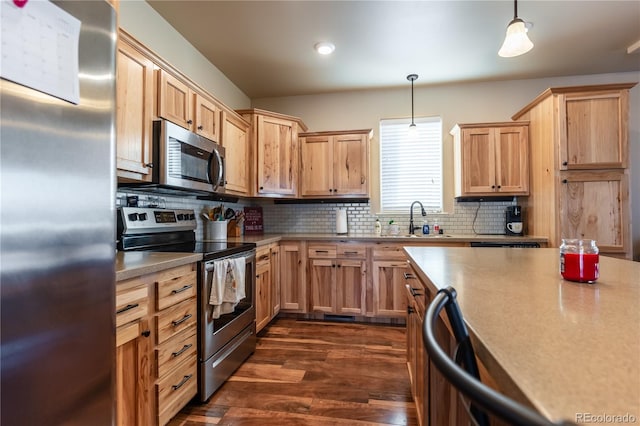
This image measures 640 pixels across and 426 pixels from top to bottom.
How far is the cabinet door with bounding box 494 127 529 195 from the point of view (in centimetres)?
333

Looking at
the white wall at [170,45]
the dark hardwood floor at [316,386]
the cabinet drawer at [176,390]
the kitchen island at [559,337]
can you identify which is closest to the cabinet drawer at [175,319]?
the cabinet drawer at [176,390]

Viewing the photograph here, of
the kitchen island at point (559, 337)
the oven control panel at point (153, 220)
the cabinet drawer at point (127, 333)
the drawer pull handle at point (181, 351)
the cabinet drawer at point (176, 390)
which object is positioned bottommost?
the cabinet drawer at point (176, 390)

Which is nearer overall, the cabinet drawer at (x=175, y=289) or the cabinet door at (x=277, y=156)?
the cabinet drawer at (x=175, y=289)

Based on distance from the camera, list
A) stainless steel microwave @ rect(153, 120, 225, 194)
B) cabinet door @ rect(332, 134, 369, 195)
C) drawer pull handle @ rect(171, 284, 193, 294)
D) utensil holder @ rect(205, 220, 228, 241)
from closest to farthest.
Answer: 1. drawer pull handle @ rect(171, 284, 193, 294)
2. stainless steel microwave @ rect(153, 120, 225, 194)
3. utensil holder @ rect(205, 220, 228, 241)
4. cabinet door @ rect(332, 134, 369, 195)

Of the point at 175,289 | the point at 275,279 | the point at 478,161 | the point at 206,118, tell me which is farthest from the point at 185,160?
the point at 478,161

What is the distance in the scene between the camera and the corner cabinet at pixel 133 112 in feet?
5.56

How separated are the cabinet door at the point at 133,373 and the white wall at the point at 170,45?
171 cm

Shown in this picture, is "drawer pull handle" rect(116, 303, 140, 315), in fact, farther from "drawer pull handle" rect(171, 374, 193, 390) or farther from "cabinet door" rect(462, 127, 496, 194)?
"cabinet door" rect(462, 127, 496, 194)

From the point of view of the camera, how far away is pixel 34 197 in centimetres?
76

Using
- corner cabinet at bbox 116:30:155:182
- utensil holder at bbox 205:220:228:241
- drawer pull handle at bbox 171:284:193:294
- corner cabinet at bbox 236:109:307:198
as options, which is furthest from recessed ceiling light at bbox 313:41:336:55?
drawer pull handle at bbox 171:284:193:294

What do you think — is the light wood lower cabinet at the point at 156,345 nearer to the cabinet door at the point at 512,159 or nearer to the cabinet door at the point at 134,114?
the cabinet door at the point at 134,114

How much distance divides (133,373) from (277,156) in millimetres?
2525

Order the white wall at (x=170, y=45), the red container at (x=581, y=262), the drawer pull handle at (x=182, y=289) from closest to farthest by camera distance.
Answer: the red container at (x=581, y=262) → the drawer pull handle at (x=182, y=289) → the white wall at (x=170, y=45)

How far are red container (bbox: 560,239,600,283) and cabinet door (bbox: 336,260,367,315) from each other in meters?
2.32
